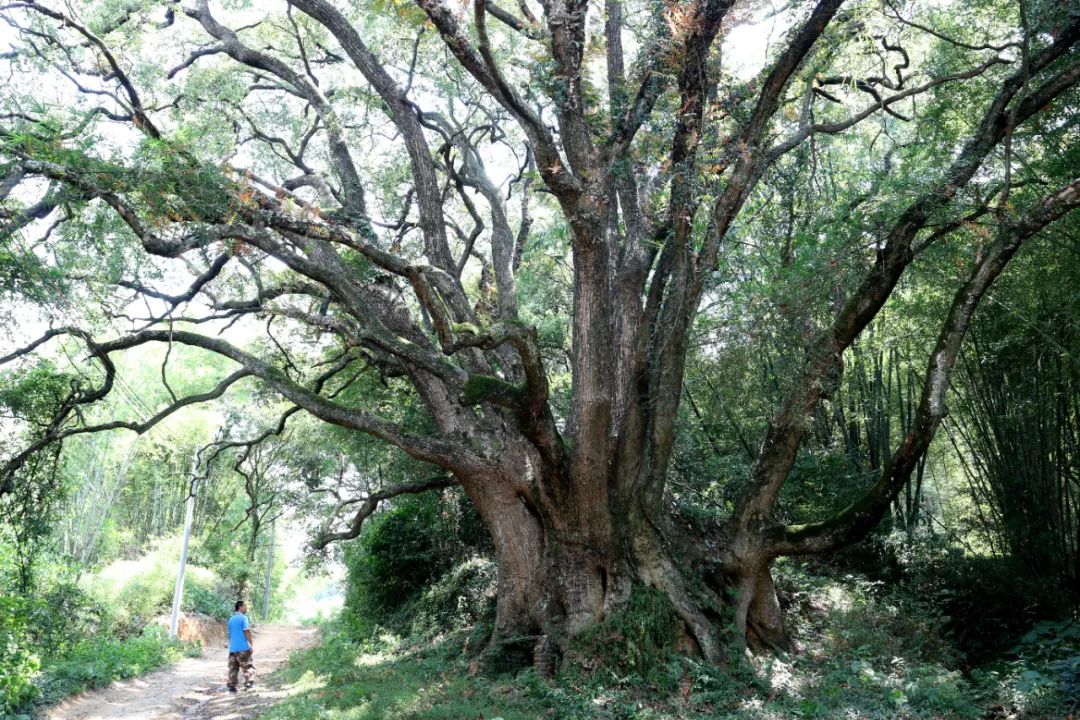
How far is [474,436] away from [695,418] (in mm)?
6172

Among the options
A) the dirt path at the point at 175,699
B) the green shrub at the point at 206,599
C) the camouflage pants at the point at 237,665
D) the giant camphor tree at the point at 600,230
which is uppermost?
the giant camphor tree at the point at 600,230

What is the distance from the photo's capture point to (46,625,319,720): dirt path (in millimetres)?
10031

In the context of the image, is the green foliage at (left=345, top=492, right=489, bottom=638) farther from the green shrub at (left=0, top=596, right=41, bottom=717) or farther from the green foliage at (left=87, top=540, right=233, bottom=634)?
the green shrub at (left=0, top=596, right=41, bottom=717)

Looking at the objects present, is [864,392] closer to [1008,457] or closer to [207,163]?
[1008,457]

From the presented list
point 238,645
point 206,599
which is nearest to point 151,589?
point 206,599

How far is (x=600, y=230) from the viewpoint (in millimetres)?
8422

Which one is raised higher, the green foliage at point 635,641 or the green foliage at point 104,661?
the green foliage at point 635,641

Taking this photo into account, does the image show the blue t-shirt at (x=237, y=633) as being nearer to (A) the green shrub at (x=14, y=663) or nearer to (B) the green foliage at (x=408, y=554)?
(A) the green shrub at (x=14, y=663)

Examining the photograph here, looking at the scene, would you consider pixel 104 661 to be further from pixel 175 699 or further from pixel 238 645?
pixel 238 645

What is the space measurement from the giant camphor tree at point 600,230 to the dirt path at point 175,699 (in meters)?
2.90

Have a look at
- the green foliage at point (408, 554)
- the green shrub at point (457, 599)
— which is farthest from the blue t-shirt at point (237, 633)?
the green foliage at point (408, 554)

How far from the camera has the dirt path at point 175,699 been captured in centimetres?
1003

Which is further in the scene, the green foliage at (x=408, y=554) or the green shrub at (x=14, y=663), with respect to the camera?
the green foliage at (x=408, y=554)

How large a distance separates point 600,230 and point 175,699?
30.5 feet
